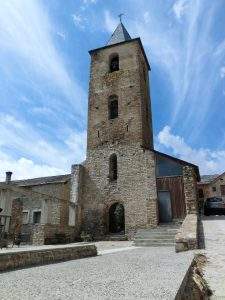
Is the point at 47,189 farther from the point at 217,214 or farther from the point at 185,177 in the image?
the point at 217,214

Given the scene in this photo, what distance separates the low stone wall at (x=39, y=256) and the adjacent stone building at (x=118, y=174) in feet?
21.6

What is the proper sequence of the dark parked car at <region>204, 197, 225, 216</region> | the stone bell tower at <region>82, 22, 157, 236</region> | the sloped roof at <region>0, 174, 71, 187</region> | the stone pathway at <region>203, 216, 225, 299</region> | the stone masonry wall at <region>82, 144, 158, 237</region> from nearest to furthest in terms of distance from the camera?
1. the stone pathway at <region>203, 216, 225, 299</region>
2. the stone masonry wall at <region>82, 144, 158, 237</region>
3. the stone bell tower at <region>82, 22, 157, 236</region>
4. the dark parked car at <region>204, 197, 225, 216</region>
5. the sloped roof at <region>0, 174, 71, 187</region>

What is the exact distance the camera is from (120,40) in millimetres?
22750

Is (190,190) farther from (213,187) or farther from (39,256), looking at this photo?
(213,187)

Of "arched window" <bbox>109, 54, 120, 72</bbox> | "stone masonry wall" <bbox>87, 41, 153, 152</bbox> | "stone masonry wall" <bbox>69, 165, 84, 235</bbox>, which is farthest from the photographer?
"arched window" <bbox>109, 54, 120, 72</bbox>

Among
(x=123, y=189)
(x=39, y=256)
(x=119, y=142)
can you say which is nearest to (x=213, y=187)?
(x=119, y=142)

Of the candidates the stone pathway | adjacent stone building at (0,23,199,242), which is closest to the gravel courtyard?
the stone pathway

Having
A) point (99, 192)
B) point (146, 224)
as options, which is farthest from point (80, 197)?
point (146, 224)

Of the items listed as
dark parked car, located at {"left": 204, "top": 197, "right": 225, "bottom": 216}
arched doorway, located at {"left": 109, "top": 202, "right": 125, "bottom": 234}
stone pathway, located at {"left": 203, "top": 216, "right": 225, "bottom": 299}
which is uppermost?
dark parked car, located at {"left": 204, "top": 197, "right": 225, "bottom": 216}

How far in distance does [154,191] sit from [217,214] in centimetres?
706

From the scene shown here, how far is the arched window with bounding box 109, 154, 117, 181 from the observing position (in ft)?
61.5

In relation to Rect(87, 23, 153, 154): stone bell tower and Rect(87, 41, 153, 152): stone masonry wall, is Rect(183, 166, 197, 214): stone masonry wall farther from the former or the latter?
Rect(87, 41, 153, 152): stone masonry wall

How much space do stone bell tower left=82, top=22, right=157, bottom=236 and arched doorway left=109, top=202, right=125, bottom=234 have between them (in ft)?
0.47

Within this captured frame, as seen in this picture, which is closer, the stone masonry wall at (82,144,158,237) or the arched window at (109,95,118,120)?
the stone masonry wall at (82,144,158,237)
